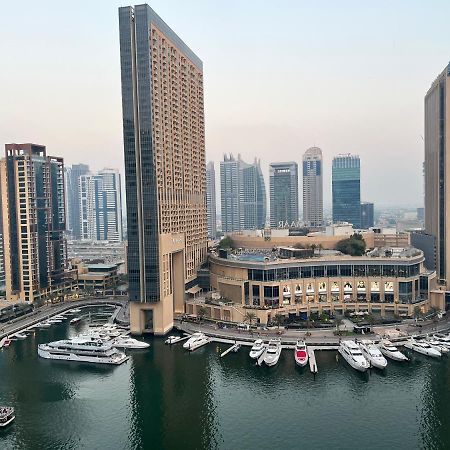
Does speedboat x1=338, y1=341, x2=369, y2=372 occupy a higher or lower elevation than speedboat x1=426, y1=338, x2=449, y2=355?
higher

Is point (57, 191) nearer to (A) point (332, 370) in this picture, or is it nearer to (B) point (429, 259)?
(A) point (332, 370)

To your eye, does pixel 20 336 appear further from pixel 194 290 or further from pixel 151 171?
pixel 151 171

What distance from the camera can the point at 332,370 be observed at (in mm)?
37562

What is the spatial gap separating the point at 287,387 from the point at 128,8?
38.5 m

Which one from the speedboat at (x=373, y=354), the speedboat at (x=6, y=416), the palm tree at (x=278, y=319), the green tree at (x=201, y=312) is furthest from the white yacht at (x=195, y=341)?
Result: the speedboat at (x=6, y=416)

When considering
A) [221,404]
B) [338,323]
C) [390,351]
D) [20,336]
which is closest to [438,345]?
[390,351]

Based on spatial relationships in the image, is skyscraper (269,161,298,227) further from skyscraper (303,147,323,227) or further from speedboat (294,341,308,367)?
speedboat (294,341,308,367)

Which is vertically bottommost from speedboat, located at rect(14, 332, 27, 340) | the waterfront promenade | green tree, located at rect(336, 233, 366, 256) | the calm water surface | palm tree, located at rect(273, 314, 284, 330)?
the calm water surface

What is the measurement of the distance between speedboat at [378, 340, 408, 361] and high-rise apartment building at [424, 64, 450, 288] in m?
22.0

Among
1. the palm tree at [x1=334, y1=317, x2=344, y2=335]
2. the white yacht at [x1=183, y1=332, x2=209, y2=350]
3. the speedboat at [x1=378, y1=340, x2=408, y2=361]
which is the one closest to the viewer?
the speedboat at [x1=378, y1=340, x2=408, y2=361]

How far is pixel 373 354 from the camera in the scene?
3869cm

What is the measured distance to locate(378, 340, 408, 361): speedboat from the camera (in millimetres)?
39062

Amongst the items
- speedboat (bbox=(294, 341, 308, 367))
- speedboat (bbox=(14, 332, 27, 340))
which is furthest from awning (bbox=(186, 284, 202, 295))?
speedboat (bbox=(294, 341, 308, 367))

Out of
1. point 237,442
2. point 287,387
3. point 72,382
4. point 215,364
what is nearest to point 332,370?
point 287,387
